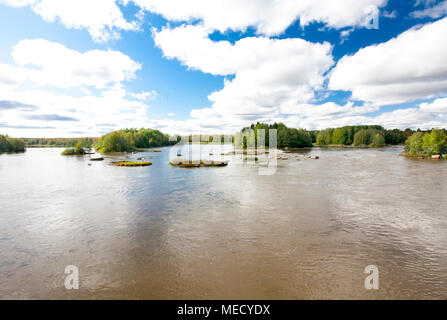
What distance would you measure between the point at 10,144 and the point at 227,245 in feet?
601

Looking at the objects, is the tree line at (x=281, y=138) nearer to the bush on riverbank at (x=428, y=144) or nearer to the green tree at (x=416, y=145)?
the bush on riverbank at (x=428, y=144)

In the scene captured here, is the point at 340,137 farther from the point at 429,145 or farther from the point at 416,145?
the point at 429,145

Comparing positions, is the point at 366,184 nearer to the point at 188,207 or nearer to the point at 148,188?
the point at 188,207

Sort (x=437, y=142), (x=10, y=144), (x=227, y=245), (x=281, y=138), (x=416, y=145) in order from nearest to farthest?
(x=227, y=245) → (x=437, y=142) → (x=416, y=145) → (x=10, y=144) → (x=281, y=138)

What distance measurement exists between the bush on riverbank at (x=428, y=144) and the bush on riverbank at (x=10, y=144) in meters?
210

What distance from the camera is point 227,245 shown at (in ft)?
42.8

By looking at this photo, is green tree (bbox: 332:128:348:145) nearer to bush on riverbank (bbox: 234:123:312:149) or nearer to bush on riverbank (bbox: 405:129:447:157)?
bush on riverbank (bbox: 234:123:312:149)

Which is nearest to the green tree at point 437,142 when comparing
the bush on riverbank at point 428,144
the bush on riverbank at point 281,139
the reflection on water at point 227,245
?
the bush on riverbank at point 428,144

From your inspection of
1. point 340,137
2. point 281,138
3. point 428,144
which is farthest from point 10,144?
point 340,137

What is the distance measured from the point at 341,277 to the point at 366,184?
26.8m

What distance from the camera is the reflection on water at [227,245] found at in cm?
921
